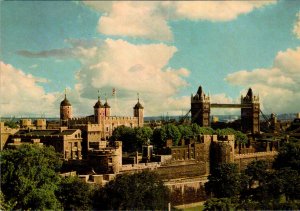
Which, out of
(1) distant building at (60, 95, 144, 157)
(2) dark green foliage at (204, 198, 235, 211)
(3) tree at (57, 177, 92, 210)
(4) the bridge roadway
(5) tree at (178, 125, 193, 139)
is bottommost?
(2) dark green foliage at (204, 198, 235, 211)

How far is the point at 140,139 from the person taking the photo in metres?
71.0

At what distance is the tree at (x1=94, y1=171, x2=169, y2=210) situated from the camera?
39969 mm

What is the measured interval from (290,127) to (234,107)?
14.2 m

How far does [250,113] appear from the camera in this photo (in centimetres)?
10456

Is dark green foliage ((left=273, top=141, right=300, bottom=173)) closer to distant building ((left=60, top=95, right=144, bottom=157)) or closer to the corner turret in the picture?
distant building ((left=60, top=95, right=144, bottom=157))

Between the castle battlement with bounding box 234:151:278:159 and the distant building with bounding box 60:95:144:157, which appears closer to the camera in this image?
the castle battlement with bounding box 234:151:278:159

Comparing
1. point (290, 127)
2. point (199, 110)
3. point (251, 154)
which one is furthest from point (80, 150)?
point (290, 127)

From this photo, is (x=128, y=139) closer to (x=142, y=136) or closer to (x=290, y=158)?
(x=142, y=136)

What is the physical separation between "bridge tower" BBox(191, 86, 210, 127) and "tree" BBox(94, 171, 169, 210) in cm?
5600

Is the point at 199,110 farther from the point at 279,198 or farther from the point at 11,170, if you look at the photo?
the point at 11,170

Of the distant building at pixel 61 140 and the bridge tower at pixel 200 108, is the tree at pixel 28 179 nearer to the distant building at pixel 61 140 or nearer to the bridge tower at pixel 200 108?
the distant building at pixel 61 140

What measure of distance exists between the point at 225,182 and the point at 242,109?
5631 cm

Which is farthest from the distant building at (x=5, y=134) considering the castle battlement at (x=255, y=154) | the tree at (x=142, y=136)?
the castle battlement at (x=255, y=154)

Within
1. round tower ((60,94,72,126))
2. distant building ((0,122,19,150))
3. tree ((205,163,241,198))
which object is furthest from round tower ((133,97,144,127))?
tree ((205,163,241,198))
